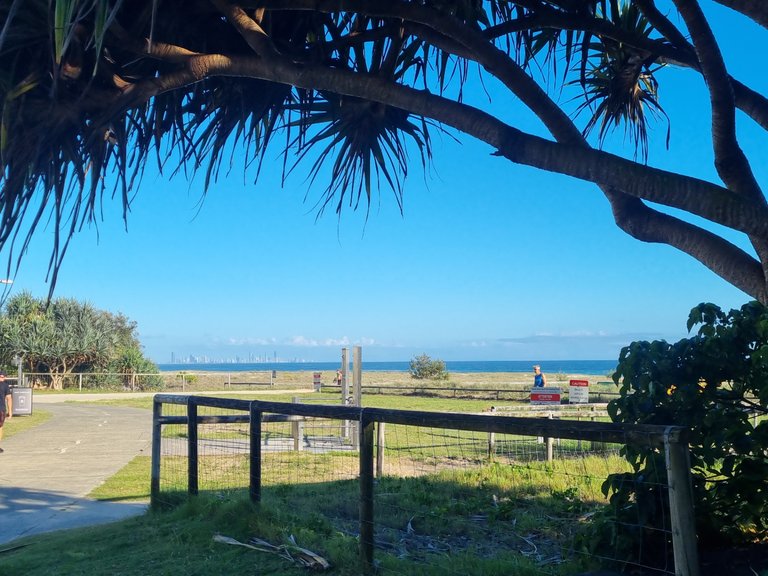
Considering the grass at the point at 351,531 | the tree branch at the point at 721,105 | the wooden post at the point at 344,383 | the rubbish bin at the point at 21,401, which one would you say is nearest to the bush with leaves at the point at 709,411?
the grass at the point at 351,531

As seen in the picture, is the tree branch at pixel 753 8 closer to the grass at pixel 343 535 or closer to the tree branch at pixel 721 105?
the tree branch at pixel 721 105

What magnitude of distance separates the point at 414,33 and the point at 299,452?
9394mm

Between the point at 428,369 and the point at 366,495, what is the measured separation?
2301 inches

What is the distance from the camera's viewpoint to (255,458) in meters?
6.21

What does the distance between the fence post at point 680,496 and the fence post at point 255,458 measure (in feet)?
12.1

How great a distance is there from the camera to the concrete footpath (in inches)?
317

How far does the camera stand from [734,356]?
4062 mm

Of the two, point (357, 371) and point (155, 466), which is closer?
point (155, 466)

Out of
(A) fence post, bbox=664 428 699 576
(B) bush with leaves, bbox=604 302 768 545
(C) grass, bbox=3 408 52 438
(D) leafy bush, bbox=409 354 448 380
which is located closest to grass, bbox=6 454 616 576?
(B) bush with leaves, bbox=604 302 768 545

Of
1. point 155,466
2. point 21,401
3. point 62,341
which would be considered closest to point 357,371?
point 155,466

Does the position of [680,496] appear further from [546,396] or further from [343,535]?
[546,396]

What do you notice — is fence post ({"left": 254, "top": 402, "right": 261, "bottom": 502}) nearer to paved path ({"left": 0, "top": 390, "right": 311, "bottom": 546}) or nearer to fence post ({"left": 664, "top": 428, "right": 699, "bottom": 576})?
paved path ({"left": 0, "top": 390, "right": 311, "bottom": 546})

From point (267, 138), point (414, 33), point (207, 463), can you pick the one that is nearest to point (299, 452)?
point (207, 463)

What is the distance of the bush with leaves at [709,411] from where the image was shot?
392 cm
